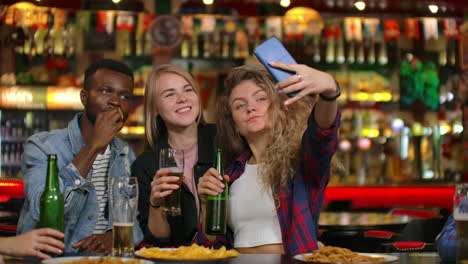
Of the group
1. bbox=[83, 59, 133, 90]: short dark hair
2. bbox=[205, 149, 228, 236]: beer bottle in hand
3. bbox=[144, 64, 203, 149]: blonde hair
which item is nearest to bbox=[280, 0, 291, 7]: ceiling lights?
bbox=[144, 64, 203, 149]: blonde hair

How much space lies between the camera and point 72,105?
24.4 feet

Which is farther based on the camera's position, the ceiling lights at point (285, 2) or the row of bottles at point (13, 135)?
the ceiling lights at point (285, 2)

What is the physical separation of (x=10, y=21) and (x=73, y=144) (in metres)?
4.93

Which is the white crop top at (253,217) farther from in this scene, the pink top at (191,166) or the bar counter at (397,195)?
the bar counter at (397,195)

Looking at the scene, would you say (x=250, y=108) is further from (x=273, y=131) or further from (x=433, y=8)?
(x=433, y=8)

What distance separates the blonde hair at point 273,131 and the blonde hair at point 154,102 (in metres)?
0.24

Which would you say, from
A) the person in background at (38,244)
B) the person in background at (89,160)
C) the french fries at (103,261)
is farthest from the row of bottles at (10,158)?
the french fries at (103,261)

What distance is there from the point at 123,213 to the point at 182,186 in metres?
0.97

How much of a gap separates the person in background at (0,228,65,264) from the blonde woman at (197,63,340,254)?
52 cm

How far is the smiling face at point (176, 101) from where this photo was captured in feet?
9.70

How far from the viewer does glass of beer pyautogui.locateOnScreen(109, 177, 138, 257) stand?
1962mm

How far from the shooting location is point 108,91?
300 cm

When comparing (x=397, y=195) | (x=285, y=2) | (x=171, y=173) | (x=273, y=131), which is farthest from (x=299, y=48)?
(x=171, y=173)

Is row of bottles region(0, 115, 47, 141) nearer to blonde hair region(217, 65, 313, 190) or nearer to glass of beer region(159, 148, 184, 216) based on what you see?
blonde hair region(217, 65, 313, 190)
